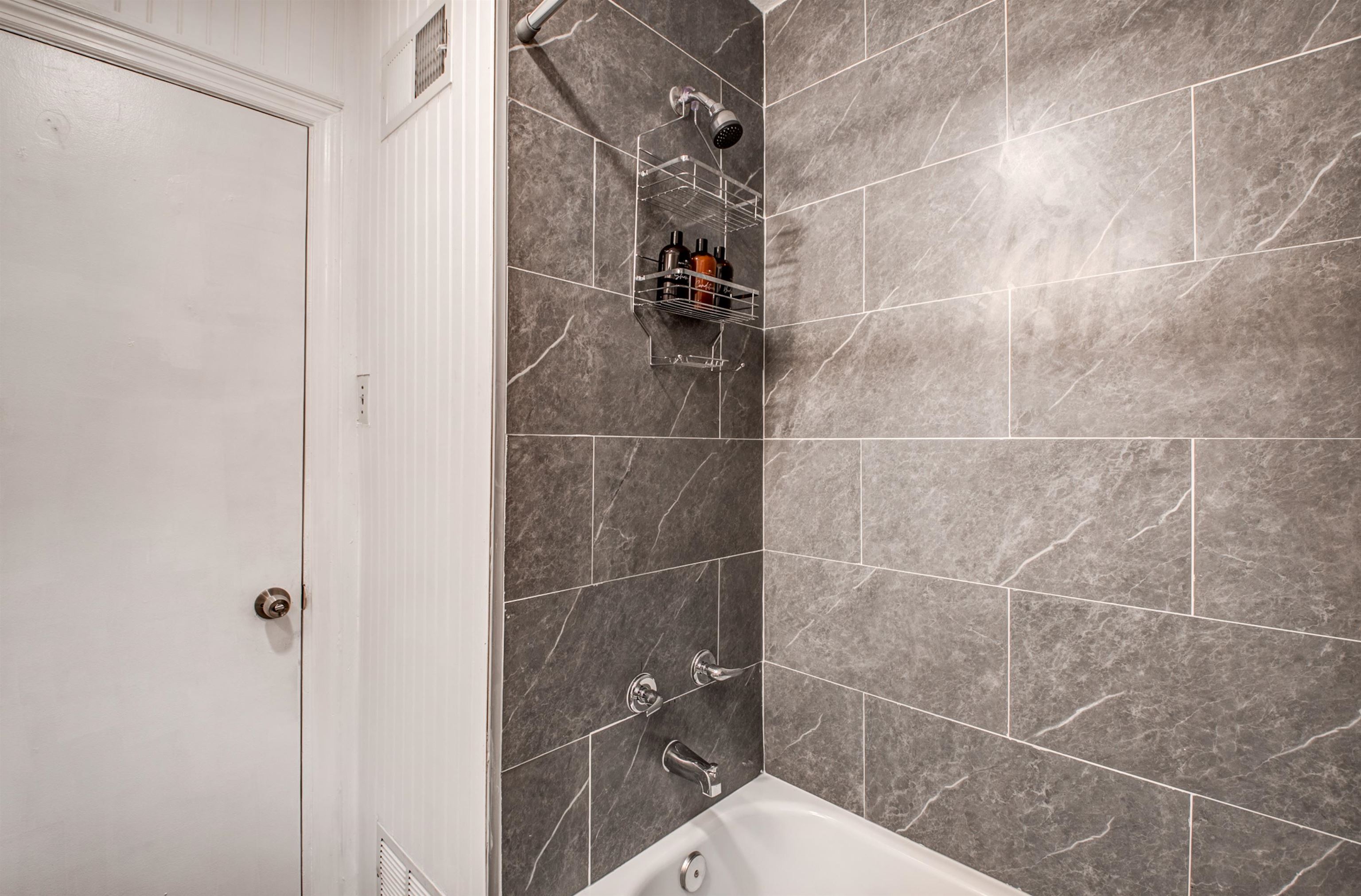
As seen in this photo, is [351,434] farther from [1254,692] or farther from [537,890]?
[1254,692]

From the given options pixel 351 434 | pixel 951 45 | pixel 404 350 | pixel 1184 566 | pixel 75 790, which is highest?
pixel 951 45

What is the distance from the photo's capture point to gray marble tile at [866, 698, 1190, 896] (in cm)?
104

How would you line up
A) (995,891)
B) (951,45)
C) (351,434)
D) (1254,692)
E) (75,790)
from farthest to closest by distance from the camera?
(351,434) < (951,45) < (995,891) < (75,790) < (1254,692)

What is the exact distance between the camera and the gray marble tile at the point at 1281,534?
89cm

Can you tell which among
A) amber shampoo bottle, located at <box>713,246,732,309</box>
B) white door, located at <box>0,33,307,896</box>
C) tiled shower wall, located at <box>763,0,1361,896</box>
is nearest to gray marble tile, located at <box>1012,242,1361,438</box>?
tiled shower wall, located at <box>763,0,1361,896</box>

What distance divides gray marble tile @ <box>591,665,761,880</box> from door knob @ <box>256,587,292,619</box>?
30.0 inches

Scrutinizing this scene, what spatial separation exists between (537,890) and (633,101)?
1.62 metres

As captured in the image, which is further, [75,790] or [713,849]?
[713,849]

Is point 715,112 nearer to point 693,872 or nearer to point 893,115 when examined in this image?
point 893,115

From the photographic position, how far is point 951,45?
4.23ft

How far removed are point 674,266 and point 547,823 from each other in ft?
3.84

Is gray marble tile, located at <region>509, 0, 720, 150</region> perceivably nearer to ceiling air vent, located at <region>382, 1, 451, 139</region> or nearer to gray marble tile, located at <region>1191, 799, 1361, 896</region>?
ceiling air vent, located at <region>382, 1, 451, 139</region>

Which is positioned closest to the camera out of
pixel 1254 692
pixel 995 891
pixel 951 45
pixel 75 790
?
pixel 1254 692

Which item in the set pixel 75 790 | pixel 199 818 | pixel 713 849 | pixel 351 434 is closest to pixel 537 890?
pixel 713 849
